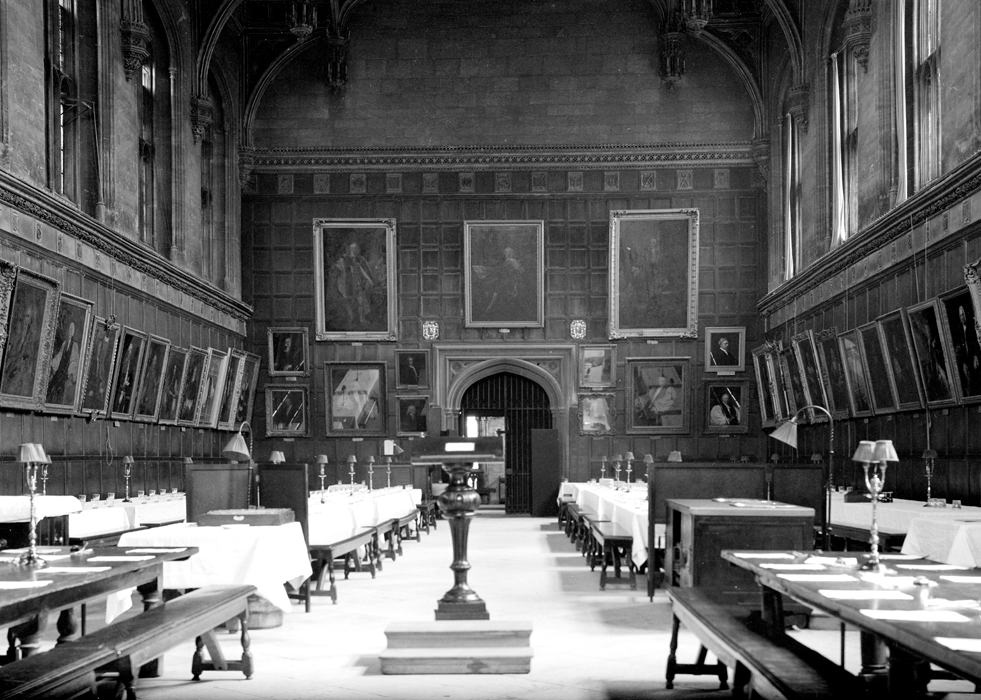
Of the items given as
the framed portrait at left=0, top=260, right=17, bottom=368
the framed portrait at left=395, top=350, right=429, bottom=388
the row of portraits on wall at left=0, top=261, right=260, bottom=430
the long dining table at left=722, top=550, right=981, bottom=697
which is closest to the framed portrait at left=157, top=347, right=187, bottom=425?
the row of portraits on wall at left=0, top=261, right=260, bottom=430

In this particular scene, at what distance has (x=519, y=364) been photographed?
25.0 metres

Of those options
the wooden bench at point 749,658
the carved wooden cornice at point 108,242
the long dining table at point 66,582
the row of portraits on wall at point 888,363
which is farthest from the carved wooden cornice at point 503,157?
the long dining table at point 66,582

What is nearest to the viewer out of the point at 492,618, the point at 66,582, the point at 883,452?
the point at 66,582

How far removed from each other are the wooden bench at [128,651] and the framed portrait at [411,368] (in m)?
17.2

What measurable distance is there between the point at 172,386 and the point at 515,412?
904 cm

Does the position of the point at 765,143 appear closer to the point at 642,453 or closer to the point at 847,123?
the point at 847,123

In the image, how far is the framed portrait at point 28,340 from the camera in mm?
12469

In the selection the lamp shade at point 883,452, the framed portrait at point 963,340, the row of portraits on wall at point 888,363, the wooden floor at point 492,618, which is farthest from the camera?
the row of portraits on wall at point 888,363

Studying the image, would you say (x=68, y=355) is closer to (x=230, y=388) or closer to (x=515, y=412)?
(x=230, y=388)

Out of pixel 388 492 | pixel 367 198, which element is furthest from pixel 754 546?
pixel 367 198

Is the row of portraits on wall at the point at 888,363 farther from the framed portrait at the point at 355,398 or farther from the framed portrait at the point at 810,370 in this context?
the framed portrait at the point at 355,398

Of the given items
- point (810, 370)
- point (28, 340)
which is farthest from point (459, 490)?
point (810, 370)

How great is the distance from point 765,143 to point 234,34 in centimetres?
1137

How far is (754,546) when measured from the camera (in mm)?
8609
